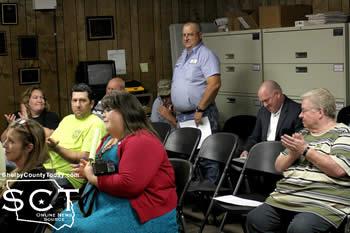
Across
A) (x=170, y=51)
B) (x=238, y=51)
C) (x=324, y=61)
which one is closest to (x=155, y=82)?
(x=170, y=51)

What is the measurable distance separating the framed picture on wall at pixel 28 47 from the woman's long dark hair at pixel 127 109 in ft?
10.9

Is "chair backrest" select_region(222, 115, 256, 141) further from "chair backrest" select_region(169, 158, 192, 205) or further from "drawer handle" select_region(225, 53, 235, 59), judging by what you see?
"chair backrest" select_region(169, 158, 192, 205)

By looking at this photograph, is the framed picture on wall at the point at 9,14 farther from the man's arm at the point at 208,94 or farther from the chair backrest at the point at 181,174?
the chair backrest at the point at 181,174

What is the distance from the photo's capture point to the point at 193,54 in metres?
5.30

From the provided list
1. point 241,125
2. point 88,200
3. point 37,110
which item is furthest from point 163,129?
point 88,200

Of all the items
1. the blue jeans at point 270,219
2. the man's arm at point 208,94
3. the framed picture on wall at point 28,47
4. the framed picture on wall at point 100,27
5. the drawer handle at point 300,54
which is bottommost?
the blue jeans at point 270,219

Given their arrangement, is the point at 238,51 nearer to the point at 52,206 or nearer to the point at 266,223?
the point at 266,223

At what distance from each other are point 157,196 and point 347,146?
3.70 ft

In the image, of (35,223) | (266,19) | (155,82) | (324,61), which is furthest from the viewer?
(155,82)

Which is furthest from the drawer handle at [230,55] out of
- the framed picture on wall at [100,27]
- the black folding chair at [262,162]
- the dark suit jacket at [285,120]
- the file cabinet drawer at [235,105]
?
the black folding chair at [262,162]

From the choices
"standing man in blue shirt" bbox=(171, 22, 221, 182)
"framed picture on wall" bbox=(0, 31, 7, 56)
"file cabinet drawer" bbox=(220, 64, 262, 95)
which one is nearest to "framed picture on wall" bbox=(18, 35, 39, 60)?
"framed picture on wall" bbox=(0, 31, 7, 56)

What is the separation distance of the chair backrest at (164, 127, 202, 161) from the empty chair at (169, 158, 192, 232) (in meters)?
1.05

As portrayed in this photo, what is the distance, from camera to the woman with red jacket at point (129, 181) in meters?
2.95

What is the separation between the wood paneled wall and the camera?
6117 mm
